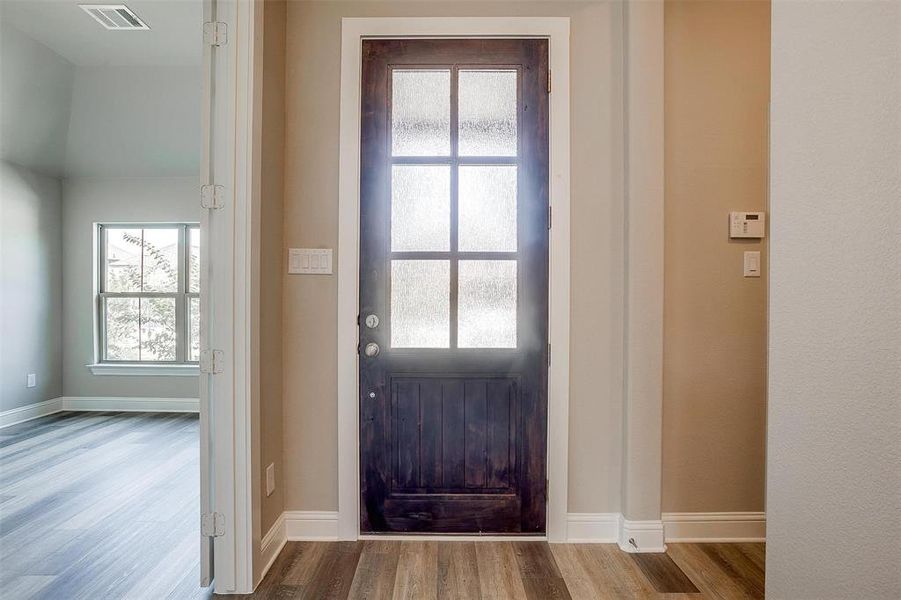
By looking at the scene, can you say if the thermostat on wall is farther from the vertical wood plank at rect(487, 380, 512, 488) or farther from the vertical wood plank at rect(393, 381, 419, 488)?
the vertical wood plank at rect(393, 381, 419, 488)

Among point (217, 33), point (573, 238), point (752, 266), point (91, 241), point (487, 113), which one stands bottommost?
point (752, 266)

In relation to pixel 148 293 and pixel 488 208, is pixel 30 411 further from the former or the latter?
pixel 488 208

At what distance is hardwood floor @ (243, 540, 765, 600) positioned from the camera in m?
1.61

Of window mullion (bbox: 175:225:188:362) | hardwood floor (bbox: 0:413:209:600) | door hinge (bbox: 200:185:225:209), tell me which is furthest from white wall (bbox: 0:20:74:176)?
door hinge (bbox: 200:185:225:209)

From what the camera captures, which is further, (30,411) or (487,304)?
(30,411)

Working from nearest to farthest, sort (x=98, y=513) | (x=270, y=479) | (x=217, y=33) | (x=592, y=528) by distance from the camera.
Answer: (x=217, y=33) → (x=270, y=479) → (x=592, y=528) → (x=98, y=513)

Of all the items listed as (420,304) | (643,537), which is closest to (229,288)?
(420,304)

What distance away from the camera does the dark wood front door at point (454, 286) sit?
6.48ft

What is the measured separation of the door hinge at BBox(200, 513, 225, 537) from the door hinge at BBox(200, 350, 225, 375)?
55cm

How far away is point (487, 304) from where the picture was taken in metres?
2.01

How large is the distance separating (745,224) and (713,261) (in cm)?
22

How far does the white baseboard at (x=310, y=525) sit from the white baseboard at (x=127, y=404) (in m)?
3.06

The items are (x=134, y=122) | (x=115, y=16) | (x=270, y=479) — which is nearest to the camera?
(x=270, y=479)

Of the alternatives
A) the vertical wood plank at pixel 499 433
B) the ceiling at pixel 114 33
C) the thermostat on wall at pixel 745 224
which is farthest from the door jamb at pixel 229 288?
the thermostat on wall at pixel 745 224
